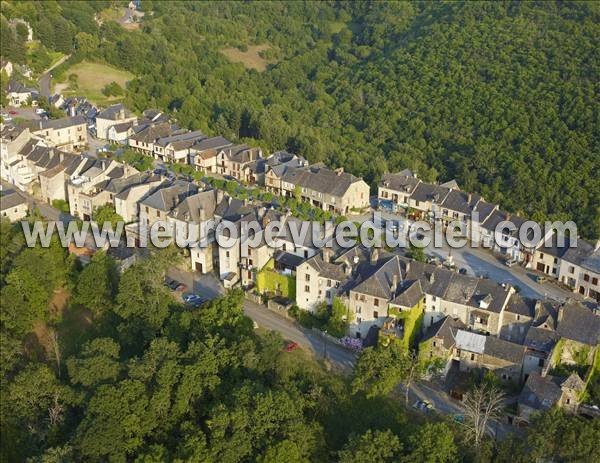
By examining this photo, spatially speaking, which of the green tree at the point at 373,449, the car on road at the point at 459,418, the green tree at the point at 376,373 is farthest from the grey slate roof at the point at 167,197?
the car on road at the point at 459,418

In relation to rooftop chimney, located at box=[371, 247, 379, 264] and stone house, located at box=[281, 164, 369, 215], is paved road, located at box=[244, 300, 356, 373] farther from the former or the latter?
stone house, located at box=[281, 164, 369, 215]

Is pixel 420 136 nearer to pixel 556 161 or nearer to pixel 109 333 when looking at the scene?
pixel 556 161

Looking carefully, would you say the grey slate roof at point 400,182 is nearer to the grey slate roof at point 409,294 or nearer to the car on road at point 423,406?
the grey slate roof at point 409,294

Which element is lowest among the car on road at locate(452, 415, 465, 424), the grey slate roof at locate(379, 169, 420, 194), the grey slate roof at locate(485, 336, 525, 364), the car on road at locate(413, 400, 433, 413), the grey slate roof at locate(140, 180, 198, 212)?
the car on road at locate(413, 400, 433, 413)

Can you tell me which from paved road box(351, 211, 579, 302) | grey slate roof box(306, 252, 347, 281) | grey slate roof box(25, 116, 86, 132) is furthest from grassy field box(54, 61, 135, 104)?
grey slate roof box(306, 252, 347, 281)

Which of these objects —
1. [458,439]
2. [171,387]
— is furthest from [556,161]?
[171,387]

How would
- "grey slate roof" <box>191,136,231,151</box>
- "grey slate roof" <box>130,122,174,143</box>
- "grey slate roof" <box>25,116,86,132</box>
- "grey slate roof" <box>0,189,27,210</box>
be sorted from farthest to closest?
"grey slate roof" <box>130,122,174,143</box>
"grey slate roof" <box>25,116,86,132</box>
"grey slate roof" <box>191,136,231,151</box>
"grey slate roof" <box>0,189,27,210</box>

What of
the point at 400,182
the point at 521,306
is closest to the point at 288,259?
the point at 521,306
